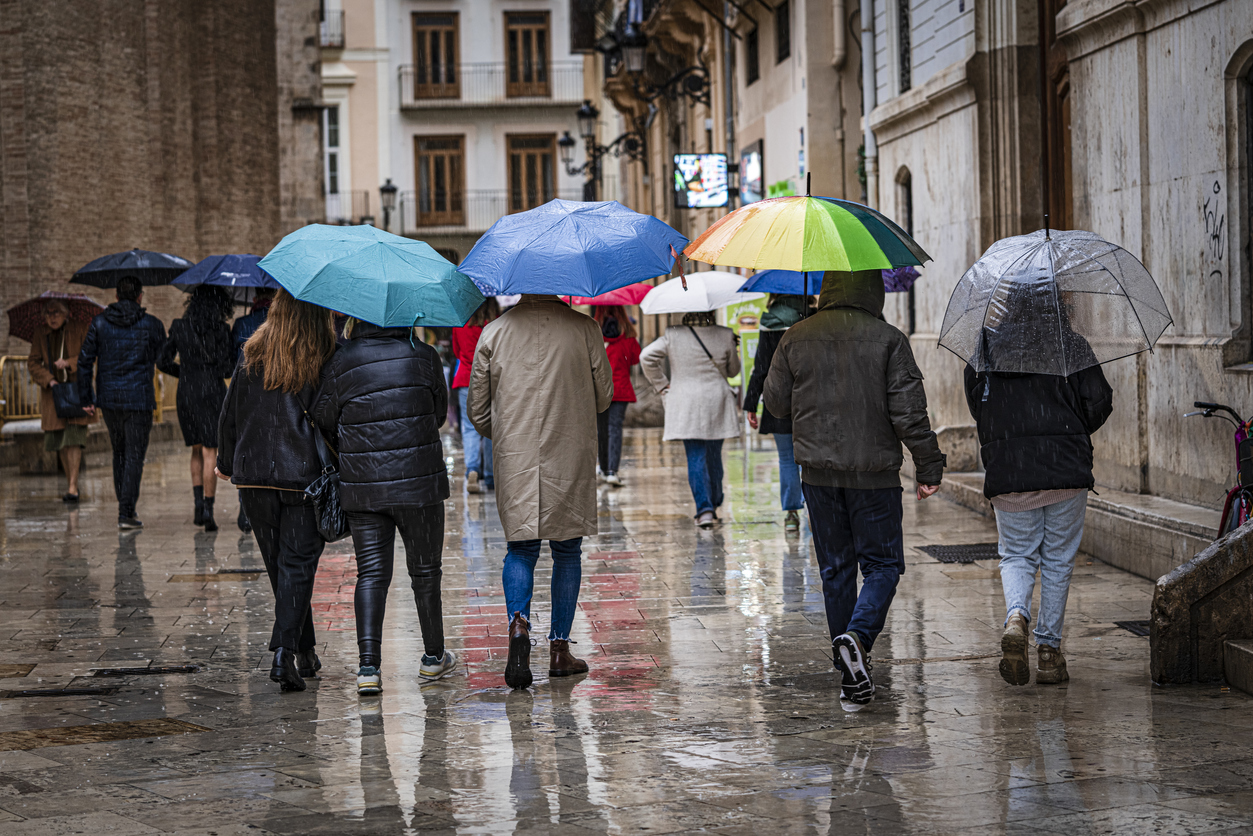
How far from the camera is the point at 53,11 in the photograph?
2136 cm

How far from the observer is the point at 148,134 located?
24203mm

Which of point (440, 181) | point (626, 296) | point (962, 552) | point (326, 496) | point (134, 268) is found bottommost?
point (962, 552)

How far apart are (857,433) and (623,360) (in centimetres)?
748

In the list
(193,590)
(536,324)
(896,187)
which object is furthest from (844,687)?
(896,187)

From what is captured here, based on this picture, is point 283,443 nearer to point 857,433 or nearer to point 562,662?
point 562,662

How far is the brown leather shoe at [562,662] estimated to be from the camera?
6.70 m

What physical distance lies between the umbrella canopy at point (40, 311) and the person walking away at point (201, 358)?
11.2 feet

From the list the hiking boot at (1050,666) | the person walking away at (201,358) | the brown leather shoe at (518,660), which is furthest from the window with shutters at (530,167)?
the hiking boot at (1050,666)

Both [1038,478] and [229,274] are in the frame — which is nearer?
[1038,478]

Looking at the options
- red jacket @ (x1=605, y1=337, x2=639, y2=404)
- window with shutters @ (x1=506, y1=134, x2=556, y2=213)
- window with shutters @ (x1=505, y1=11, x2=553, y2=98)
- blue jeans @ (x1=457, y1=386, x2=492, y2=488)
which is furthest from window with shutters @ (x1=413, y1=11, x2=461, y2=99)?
red jacket @ (x1=605, y1=337, x2=639, y2=404)

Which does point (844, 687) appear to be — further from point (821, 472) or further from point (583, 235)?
point (583, 235)

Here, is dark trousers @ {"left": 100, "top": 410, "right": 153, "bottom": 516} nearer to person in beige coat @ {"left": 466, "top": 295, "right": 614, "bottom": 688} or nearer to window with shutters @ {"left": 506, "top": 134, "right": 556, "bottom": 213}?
person in beige coat @ {"left": 466, "top": 295, "right": 614, "bottom": 688}

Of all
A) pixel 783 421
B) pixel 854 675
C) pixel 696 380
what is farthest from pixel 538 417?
pixel 696 380

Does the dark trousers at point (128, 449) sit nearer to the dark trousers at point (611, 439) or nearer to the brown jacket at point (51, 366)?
the brown jacket at point (51, 366)
